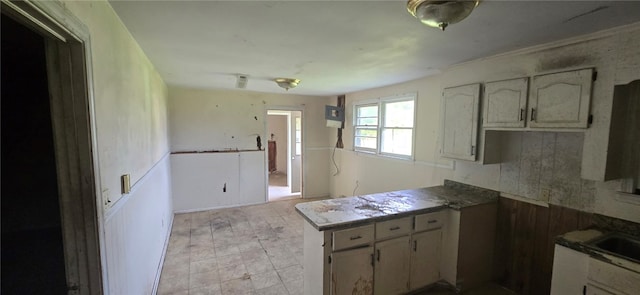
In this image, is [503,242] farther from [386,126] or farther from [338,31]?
[338,31]

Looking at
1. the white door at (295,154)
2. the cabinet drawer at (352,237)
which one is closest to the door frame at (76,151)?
the cabinet drawer at (352,237)

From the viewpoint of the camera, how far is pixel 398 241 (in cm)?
227

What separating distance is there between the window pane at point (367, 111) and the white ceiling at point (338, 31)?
1.55m

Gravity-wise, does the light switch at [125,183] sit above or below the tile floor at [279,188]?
above

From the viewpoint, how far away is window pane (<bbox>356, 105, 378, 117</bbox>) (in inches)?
176

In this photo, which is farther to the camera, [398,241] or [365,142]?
[365,142]

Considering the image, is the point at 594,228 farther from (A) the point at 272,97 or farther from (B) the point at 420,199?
(A) the point at 272,97

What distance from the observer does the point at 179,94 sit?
465 cm

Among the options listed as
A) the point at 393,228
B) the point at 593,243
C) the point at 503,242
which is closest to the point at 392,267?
the point at 393,228

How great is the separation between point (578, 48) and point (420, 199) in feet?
5.52

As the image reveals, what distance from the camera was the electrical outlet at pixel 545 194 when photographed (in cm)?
226

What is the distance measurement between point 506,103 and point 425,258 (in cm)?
156

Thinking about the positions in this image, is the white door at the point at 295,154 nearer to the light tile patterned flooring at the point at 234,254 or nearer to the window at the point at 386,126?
the light tile patterned flooring at the point at 234,254

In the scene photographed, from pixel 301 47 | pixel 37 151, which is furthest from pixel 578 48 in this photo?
pixel 37 151
